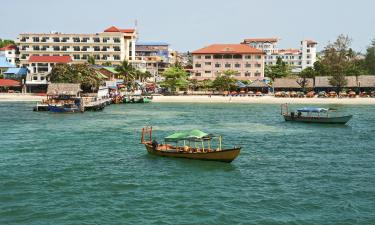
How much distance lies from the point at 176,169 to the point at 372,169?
14228mm

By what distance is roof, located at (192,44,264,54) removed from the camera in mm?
125250

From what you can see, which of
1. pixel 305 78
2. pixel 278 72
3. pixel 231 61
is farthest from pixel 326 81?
pixel 231 61

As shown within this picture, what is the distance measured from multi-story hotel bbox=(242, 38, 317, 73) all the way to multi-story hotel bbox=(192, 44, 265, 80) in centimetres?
5388

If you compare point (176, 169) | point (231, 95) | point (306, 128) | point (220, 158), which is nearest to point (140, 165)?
point (176, 169)

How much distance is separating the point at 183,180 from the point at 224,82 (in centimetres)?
8219

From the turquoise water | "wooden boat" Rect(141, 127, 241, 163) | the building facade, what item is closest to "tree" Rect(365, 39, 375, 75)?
the building facade

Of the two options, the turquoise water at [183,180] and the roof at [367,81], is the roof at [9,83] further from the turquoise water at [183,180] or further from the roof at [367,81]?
the roof at [367,81]

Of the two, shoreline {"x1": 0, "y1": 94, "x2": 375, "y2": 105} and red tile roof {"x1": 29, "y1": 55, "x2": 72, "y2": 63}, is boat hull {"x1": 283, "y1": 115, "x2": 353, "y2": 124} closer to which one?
shoreline {"x1": 0, "y1": 94, "x2": 375, "y2": 105}

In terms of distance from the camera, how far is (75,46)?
131 meters

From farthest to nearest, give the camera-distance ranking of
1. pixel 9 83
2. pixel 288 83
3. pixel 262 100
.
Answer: pixel 9 83 < pixel 288 83 < pixel 262 100

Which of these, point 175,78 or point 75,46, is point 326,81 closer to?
point 175,78

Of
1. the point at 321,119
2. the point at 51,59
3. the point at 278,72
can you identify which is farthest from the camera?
the point at 278,72

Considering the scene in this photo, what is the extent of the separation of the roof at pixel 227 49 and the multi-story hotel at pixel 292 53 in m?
54.1

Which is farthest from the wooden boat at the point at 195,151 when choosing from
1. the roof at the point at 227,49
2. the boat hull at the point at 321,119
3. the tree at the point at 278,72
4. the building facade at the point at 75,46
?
the tree at the point at 278,72
